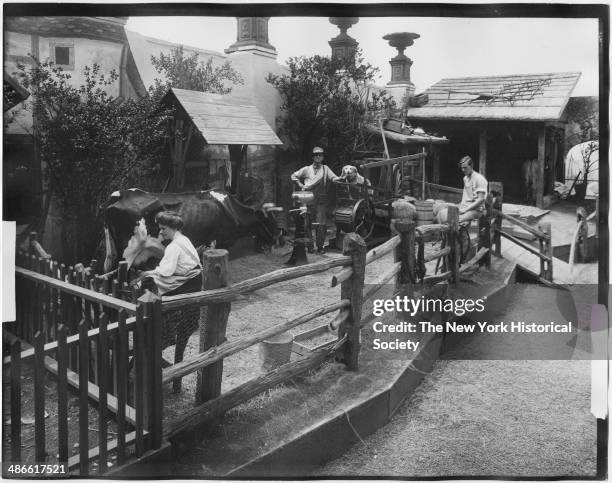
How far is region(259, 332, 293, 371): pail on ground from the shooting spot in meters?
4.36

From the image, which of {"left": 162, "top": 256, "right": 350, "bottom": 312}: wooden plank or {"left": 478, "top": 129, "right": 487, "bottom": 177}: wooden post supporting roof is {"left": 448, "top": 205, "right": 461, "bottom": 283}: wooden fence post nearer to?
{"left": 162, "top": 256, "right": 350, "bottom": 312}: wooden plank

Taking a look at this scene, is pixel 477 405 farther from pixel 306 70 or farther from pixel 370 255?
pixel 306 70

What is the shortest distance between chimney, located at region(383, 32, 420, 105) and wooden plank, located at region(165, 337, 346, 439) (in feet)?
7.72

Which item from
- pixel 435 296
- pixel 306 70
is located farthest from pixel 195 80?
pixel 435 296

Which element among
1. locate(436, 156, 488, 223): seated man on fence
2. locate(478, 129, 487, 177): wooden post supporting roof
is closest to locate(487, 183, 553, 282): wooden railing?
locate(436, 156, 488, 223): seated man on fence

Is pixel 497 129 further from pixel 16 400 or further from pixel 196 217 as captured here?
pixel 16 400

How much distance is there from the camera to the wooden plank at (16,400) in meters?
2.66

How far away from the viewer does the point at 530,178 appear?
33.4ft

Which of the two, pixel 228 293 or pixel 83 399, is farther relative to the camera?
pixel 228 293

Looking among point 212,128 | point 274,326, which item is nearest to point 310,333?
point 274,326

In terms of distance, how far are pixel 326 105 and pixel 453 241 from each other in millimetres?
3912

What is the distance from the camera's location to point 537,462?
389cm

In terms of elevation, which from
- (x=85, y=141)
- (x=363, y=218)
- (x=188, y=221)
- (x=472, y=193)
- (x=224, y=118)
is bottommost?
(x=363, y=218)

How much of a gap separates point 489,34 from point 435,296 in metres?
2.70
